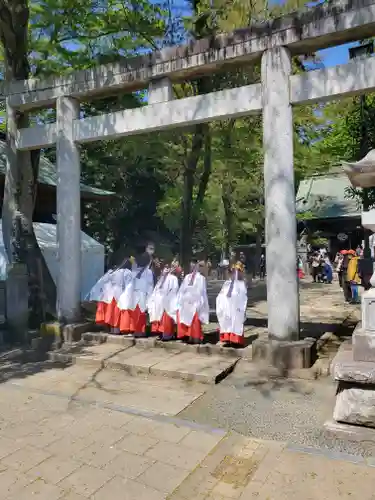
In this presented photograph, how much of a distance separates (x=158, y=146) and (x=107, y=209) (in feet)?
37.3

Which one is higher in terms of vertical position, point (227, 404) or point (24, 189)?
point (24, 189)

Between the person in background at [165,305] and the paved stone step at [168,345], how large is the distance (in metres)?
0.22

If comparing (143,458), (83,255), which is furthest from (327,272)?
(143,458)

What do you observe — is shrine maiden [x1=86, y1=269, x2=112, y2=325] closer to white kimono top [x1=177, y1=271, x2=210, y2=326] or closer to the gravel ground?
white kimono top [x1=177, y1=271, x2=210, y2=326]

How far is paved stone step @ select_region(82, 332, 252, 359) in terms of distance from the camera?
6973mm

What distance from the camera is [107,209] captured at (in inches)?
894

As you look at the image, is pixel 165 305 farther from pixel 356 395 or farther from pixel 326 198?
pixel 326 198

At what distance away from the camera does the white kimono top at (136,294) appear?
312 inches

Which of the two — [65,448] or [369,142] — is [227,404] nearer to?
[65,448]

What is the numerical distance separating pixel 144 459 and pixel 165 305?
3750 millimetres

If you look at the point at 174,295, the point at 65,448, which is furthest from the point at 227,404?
the point at 174,295

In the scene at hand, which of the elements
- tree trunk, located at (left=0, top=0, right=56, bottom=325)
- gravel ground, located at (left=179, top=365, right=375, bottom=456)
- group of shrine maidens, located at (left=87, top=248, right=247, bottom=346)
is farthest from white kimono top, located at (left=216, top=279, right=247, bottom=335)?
tree trunk, located at (left=0, top=0, right=56, bottom=325)

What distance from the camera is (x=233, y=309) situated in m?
7.01

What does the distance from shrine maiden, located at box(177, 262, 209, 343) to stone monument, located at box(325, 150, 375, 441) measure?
287 cm
